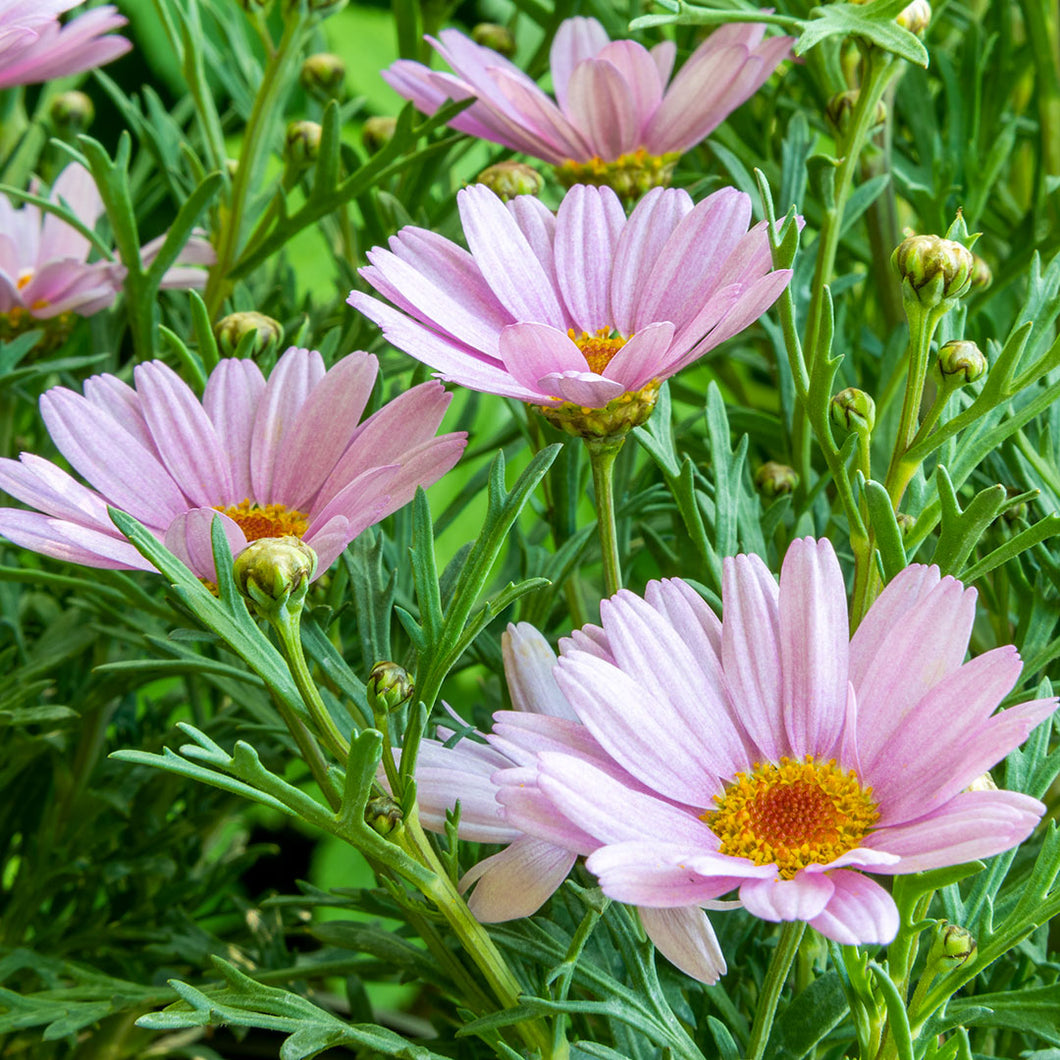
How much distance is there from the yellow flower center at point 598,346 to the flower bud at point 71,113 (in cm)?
32

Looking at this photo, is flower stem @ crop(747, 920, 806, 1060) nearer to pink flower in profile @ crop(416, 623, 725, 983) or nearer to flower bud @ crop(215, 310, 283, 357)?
pink flower in profile @ crop(416, 623, 725, 983)

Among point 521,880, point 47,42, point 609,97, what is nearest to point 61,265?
point 47,42

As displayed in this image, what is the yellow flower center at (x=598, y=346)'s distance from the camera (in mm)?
322

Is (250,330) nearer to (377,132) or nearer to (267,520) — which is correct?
(267,520)

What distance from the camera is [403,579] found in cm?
41

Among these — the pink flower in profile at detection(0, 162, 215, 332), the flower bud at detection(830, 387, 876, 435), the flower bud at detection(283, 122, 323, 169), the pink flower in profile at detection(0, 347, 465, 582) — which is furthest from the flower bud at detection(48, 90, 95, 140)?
the flower bud at detection(830, 387, 876, 435)

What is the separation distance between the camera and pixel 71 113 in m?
0.58

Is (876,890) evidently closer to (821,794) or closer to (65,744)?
(821,794)

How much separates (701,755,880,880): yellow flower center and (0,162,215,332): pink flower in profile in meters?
0.29

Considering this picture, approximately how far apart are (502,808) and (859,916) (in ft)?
0.25

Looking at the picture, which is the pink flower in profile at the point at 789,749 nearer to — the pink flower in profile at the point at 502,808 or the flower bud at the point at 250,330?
the pink flower in profile at the point at 502,808

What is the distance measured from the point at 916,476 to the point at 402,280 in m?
0.12

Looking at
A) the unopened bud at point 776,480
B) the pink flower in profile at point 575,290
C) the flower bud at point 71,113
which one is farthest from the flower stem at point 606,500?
the flower bud at point 71,113

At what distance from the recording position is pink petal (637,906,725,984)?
0.26m
